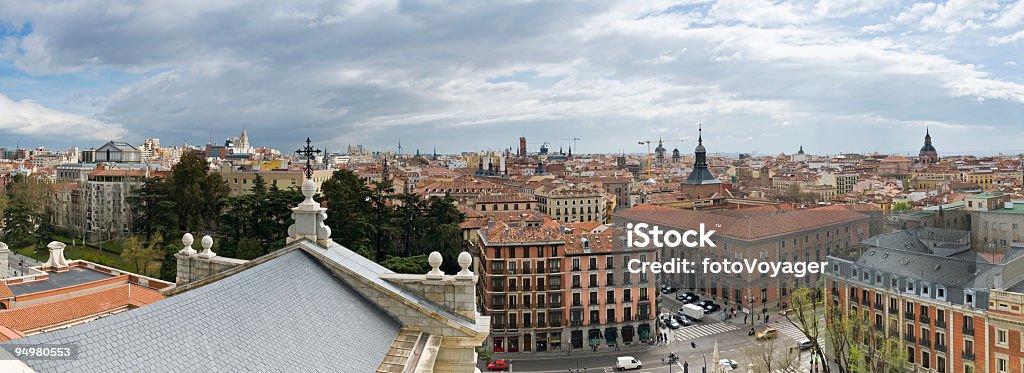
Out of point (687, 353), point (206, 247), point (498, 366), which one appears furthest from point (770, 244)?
point (206, 247)

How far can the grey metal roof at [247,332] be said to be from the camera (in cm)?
437

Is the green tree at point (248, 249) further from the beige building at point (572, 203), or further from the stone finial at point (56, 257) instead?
the beige building at point (572, 203)

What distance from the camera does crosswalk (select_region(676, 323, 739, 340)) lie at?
3416 centimetres

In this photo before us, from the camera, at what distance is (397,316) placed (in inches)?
312

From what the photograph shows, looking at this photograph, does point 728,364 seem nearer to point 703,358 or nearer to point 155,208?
point 703,358

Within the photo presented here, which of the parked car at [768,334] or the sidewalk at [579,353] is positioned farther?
the parked car at [768,334]

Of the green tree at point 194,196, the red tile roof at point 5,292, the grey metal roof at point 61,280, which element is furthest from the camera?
the green tree at point 194,196

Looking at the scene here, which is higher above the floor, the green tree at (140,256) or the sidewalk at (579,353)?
the green tree at (140,256)

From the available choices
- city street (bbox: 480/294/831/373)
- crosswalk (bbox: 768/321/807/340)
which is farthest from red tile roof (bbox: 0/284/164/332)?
crosswalk (bbox: 768/321/807/340)

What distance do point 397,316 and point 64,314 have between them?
1343 cm

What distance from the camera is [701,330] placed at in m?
35.1

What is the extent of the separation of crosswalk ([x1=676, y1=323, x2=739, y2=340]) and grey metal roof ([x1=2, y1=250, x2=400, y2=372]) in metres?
29.2

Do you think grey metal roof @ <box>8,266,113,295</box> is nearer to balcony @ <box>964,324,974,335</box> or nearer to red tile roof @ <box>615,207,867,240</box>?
balcony @ <box>964,324,974,335</box>

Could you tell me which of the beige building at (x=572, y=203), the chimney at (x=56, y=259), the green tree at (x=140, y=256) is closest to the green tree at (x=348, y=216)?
the green tree at (x=140, y=256)
